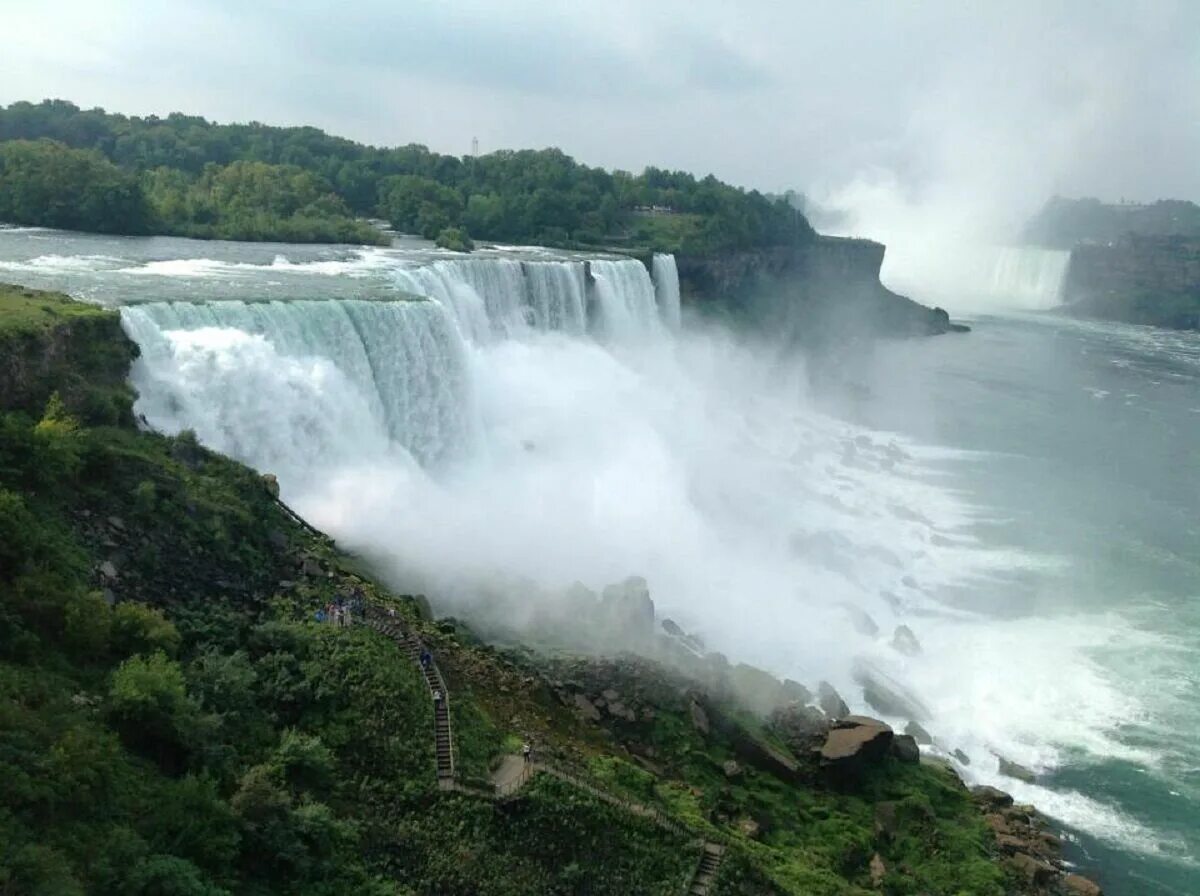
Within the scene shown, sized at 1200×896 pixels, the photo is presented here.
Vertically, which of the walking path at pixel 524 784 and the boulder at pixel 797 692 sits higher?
the walking path at pixel 524 784

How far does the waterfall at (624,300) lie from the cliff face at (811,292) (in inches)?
433

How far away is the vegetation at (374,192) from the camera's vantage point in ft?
174

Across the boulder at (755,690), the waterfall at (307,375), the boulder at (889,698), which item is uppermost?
the waterfall at (307,375)

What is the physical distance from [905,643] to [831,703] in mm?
4785

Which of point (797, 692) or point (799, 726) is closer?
point (799, 726)

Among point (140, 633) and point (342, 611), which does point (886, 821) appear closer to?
point (342, 611)

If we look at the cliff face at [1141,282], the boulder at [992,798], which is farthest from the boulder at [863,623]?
the cliff face at [1141,282]

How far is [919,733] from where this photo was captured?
21.4 meters

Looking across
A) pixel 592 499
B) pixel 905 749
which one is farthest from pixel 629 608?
pixel 592 499

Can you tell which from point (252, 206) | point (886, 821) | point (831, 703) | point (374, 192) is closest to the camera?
point (886, 821)

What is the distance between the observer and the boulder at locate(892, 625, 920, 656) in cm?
2488

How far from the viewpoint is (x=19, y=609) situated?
12.2m

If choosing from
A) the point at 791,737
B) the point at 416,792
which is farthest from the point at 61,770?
the point at 791,737

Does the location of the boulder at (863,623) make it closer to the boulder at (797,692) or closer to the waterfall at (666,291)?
the boulder at (797,692)
